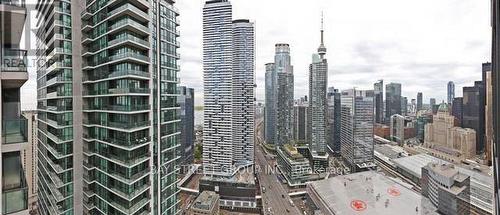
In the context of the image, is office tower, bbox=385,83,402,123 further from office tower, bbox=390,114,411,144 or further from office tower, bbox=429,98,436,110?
office tower, bbox=429,98,436,110

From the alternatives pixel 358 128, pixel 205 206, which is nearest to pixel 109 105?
pixel 205 206

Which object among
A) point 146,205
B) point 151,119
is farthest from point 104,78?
point 146,205

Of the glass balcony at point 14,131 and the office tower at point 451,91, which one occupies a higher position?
the office tower at point 451,91

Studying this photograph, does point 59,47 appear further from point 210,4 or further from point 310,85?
point 310,85

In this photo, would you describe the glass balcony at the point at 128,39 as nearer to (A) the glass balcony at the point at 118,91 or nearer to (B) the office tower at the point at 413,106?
(A) the glass balcony at the point at 118,91

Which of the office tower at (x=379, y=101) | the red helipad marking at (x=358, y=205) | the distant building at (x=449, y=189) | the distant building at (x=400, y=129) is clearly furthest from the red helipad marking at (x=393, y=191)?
the office tower at (x=379, y=101)
